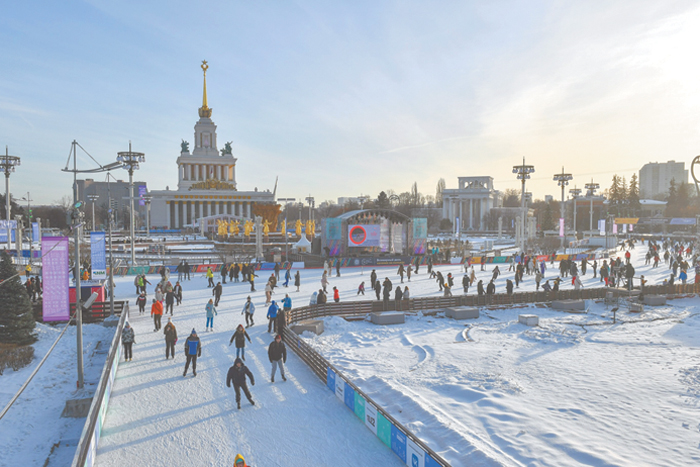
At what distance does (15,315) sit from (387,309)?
13268mm

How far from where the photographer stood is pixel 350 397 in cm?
884

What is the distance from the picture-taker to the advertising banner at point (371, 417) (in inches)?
310

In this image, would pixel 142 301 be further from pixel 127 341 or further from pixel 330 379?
pixel 330 379

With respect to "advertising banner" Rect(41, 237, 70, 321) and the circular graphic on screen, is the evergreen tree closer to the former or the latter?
"advertising banner" Rect(41, 237, 70, 321)

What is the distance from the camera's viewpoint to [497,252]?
43125 mm

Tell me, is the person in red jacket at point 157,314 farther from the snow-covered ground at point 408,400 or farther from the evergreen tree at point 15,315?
the evergreen tree at point 15,315

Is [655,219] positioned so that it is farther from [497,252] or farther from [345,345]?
[345,345]

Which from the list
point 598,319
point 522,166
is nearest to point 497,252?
point 522,166

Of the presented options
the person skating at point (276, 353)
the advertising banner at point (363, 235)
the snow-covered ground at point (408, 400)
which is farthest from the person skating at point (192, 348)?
the advertising banner at point (363, 235)

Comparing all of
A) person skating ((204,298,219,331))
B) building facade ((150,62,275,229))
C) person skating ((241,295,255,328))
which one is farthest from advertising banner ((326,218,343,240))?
building facade ((150,62,275,229))

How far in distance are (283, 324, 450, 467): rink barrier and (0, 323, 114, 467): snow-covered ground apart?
529cm

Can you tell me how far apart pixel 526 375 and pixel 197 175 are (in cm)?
10146

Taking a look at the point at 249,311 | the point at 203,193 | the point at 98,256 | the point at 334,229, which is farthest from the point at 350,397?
the point at 203,193

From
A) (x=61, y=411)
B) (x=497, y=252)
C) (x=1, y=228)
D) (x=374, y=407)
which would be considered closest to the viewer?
(x=374, y=407)
